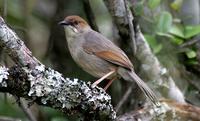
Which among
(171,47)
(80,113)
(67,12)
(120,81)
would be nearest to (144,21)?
(171,47)

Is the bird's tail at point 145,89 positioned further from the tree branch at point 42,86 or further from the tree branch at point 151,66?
the tree branch at point 42,86

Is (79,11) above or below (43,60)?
above

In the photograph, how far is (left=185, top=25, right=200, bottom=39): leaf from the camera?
17.7 ft

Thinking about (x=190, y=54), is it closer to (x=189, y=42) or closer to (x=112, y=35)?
(x=189, y=42)

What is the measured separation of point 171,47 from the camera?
551 centimetres

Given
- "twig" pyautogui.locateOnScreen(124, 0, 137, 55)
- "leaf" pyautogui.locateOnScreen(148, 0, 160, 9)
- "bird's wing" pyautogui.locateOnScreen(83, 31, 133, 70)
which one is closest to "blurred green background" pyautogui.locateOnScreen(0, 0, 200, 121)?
"leaf" pyautogui.locateOnScreen(148, 0, 160, 9)

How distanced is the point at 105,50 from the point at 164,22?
78cm

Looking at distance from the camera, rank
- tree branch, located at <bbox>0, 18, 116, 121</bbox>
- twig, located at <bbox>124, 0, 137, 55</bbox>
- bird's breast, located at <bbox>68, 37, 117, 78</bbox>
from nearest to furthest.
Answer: tree branch, located at <bbox>0, 18, 116, 121</bbox> → twig, located at <bbox>124, 0, 137, 55</bbox> → bird's breast, located at <bbox>68, 37, 117, 78</bbox>

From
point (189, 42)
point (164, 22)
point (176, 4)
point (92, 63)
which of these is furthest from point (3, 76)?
point (189, 42)

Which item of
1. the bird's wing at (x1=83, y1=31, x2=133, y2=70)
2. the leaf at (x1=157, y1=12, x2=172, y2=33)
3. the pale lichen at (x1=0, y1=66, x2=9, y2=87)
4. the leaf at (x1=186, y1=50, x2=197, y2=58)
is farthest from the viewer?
the leaf at (x1=186, y1=50, x2=197, y2=58)

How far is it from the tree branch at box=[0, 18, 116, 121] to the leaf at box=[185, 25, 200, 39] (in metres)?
2.23

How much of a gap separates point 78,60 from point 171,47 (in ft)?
3.62

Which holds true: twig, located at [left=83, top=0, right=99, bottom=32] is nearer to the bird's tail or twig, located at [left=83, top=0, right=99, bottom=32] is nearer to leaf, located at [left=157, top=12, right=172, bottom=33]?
leaf, located at [left=157, top=12, right=172, bottom=33]

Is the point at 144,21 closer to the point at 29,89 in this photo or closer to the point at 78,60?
the point at 78,60
